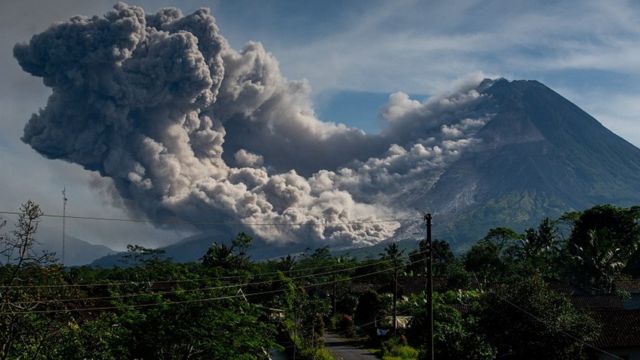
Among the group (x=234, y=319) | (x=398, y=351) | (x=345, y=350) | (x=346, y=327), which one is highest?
(x=234, y=319)

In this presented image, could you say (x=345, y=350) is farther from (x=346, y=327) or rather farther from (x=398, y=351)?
(x=346, y=327)

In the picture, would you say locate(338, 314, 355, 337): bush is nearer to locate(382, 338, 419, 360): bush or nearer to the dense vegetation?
the dense vegetation

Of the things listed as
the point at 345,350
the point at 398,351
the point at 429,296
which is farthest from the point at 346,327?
the point at 429,296

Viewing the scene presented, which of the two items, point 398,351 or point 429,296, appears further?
point 398,351

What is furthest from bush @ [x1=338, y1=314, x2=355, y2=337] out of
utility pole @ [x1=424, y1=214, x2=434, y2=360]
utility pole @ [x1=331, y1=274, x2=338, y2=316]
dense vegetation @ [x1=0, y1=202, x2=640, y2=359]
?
utility pole @ [x1=424, y1=214, x2=434, y2=360]

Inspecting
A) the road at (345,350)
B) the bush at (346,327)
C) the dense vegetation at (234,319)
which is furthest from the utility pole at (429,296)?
the bush at (346,327)

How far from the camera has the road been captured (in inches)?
2436

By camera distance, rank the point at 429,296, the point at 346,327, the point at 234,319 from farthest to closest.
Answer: the point at 346,327, the point at 234,319, the point at 429,296

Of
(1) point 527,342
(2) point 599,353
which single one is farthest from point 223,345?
(2) point 599,353

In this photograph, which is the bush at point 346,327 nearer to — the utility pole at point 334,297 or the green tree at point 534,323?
the utility pole at point 334,297

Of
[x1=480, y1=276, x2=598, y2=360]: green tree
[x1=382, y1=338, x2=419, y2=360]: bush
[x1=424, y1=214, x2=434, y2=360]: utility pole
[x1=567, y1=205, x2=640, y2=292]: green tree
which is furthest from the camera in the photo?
[x1=567, y1=205, x2=640, y2=292]: green tree

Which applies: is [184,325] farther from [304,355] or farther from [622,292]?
[622,292]

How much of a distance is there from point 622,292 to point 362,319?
1206 inches

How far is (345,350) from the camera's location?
221 ft
